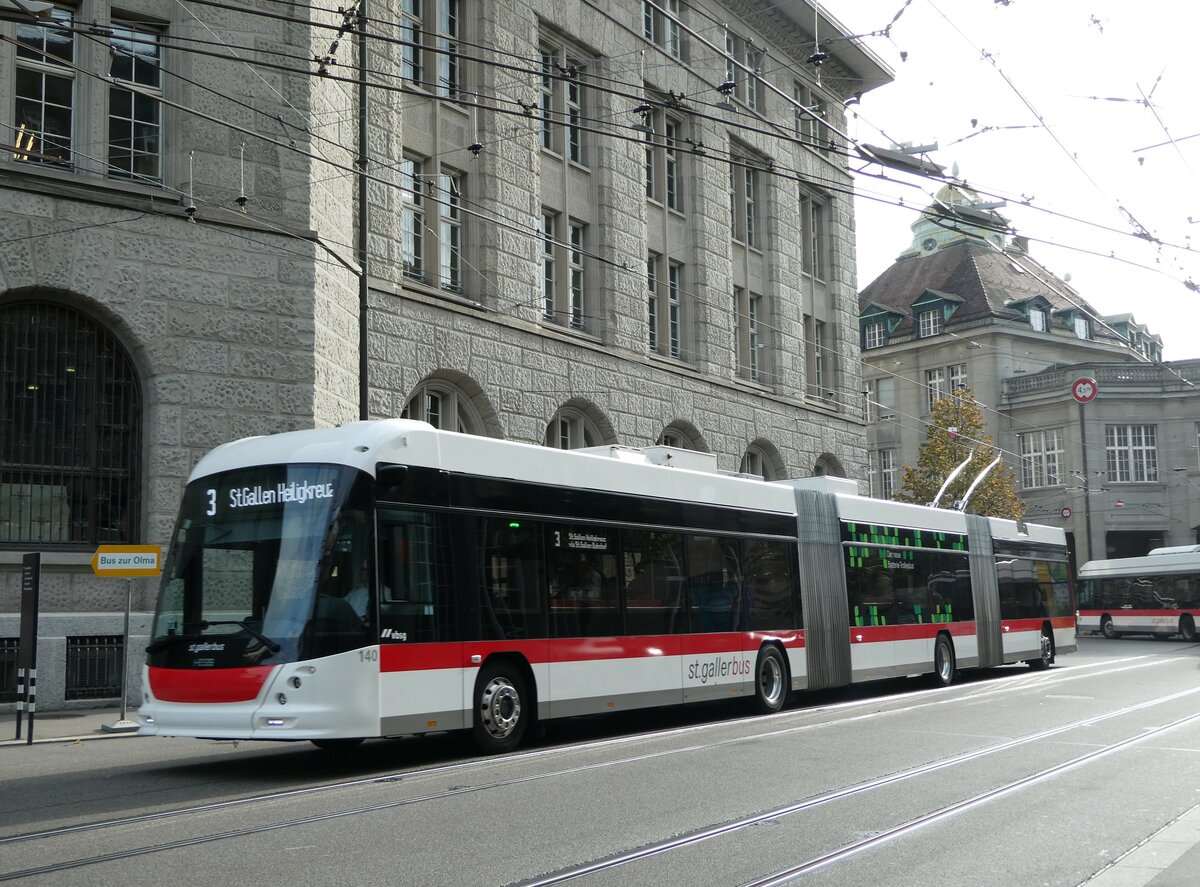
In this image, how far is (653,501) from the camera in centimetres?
1542

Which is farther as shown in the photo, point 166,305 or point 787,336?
point 787,336

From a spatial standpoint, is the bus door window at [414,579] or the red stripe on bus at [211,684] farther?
the bus door window at [414,579]

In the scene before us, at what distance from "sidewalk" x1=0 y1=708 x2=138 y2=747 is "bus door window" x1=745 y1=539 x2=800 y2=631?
25.2 feet

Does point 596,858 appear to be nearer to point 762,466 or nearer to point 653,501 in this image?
point 653,501

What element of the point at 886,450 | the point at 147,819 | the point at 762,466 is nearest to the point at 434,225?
the point at 762,466

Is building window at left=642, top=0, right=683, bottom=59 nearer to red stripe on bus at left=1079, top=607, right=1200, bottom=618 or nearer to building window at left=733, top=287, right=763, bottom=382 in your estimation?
building window at left=733, top=287, right=763, bottom=382

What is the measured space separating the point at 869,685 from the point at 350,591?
14.9 m

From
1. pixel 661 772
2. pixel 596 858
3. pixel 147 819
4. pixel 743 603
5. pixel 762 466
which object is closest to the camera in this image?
pixel 596 858

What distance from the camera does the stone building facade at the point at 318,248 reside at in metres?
18.5

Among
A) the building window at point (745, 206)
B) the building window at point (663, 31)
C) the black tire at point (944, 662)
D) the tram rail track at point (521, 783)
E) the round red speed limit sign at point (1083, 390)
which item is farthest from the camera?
the round red speed limit sign at point (1083, 390)

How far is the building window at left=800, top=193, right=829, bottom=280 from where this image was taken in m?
A: 40.6

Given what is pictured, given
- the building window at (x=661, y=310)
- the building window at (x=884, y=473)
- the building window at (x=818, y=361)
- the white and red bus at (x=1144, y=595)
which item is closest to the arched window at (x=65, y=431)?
the building window at (x=661, y=310)

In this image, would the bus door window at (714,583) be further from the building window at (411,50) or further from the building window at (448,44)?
the building window at (448,44)

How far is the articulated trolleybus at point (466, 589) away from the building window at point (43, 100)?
885cm
